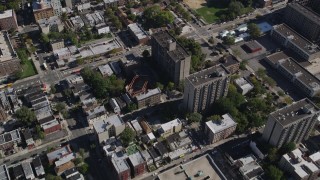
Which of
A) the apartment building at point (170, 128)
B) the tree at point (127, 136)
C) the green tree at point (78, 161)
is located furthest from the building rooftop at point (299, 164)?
the green tree at point (78, 161)

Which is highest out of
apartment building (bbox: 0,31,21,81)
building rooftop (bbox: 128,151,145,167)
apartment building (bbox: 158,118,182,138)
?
apartment building (bbox: 0,31,21,81)

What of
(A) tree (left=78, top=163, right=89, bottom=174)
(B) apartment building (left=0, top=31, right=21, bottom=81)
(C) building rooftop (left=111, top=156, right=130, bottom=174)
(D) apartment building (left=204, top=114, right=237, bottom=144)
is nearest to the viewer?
(C) building rooftop (left=111, top=156, right=130, bottom=174)

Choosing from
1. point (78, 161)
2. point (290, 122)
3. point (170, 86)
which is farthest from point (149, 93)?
point (290, 122)

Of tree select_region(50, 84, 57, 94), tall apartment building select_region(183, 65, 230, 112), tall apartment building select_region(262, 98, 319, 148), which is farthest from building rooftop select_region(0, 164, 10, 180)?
tall apartment building select_region(262, 98, 319, 148)

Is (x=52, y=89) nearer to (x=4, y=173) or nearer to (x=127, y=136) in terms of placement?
(x=4, y=173)

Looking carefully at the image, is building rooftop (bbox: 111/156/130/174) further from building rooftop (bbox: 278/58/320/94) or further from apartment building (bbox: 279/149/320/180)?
building rooftop (bbox: 278/58/320/94)

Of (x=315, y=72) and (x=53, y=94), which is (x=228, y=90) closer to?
(x=315, y=72)
